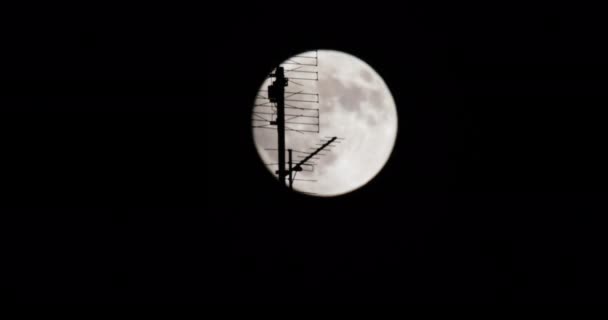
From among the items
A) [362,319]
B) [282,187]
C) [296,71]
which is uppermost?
[296,71]

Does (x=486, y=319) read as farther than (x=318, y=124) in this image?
No

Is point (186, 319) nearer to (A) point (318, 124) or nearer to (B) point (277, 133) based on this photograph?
(B) point (277, 133)

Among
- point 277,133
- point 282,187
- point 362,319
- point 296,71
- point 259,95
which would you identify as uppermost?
point 296,71

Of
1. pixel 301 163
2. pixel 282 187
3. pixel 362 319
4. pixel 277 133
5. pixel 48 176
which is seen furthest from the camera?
pixel 301 163

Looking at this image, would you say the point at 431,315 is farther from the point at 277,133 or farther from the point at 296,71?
the point at 296,71

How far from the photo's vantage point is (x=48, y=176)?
3572 millimetres

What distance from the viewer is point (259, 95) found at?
457cm

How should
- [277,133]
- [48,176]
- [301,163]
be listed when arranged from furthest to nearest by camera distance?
[301,163]
[277,133]
[48,176]

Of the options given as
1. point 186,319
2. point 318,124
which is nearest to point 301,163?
point 318,124

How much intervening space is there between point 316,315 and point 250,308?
1.92 ft

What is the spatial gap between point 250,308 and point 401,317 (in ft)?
4.44

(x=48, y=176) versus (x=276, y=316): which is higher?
(x=48, y=176)

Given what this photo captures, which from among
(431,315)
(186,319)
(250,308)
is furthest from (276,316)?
(431,315)

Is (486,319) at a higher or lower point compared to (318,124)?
lower
